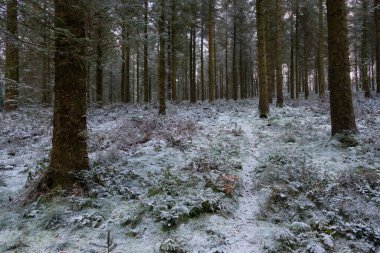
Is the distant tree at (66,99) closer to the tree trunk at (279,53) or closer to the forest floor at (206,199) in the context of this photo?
the forest floor at (206,199)

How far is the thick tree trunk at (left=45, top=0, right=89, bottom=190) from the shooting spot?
546 centimetres

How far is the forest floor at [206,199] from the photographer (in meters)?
3.91

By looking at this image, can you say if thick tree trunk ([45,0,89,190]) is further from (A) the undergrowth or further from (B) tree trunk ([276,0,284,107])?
(B) tree trunk ([276,0,284,107])

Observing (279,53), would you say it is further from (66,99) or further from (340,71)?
(66,99)

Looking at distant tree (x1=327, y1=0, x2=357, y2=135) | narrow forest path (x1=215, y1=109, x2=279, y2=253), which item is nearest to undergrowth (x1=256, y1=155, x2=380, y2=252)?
narrow forest path (x1=215, y1=109, x2=279, y2=253)

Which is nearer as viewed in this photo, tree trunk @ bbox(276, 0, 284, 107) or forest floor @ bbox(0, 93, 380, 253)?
forest floor @ bbox(0, 93, 380, 253)

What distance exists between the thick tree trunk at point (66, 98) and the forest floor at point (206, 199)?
0.42 metres

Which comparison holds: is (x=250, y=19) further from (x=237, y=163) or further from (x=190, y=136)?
(x=237, y=163)

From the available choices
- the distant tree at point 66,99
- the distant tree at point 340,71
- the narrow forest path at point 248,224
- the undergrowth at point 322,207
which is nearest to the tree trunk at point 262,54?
the distant tree at point 340,71

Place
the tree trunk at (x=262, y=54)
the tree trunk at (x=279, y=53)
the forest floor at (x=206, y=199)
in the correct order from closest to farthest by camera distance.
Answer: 1. the forest floor at (x=206, y=199)
2. the tree trunk at (x=262, y=54)
3. the tree trunk at (x=279, y=53)

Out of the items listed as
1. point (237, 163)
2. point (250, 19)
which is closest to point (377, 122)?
point (237, 163)

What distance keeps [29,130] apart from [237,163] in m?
9.07

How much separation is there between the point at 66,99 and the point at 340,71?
751cm

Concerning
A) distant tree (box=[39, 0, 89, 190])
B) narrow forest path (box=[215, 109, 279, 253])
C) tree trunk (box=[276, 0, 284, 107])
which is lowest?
narrow forest path (box=[215, 109, 279, 253])
